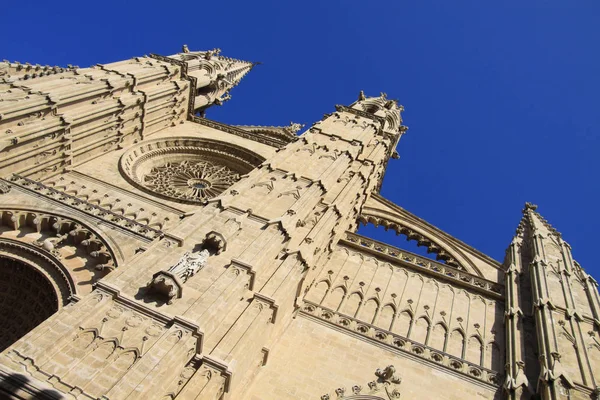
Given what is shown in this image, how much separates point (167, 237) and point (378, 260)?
7296 mm

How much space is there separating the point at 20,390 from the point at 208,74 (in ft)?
77.1

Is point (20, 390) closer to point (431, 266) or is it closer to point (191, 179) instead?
point (431, 266)

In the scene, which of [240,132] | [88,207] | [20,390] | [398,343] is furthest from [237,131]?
[20,390]

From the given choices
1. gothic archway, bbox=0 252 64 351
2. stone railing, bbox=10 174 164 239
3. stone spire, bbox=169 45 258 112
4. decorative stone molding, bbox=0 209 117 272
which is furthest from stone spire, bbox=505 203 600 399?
stone spire, bbox=169 45 258 112

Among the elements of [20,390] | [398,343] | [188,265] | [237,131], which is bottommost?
[20,390]

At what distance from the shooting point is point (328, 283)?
1491cm

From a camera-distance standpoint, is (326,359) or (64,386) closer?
(64,386)

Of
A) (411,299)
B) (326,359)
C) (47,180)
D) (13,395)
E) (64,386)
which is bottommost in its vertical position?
(13,395)

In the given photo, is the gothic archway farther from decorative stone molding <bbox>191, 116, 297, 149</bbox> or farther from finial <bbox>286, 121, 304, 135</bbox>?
finial <bbox>286, 121, 304, 135</bbox>

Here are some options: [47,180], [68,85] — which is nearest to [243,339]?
[47,180]

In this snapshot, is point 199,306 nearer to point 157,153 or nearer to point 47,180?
point 47,180

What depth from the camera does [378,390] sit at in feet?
36.8

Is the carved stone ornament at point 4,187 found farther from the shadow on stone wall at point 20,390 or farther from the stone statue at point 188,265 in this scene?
the shadow on stone wall at point 20,390

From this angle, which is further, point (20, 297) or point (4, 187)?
point (4, 187)
